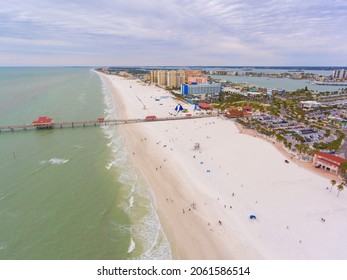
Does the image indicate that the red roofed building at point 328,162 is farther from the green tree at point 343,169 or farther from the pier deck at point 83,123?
the pier deck at point 83,123

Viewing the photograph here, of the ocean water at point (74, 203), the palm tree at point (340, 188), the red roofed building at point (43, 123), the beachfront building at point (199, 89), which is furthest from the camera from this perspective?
the beachfront building at point (199, 89)

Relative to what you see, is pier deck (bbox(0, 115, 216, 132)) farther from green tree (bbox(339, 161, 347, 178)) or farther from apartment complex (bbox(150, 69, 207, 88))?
apartment complex (bbox(150, 69, 207, 88))

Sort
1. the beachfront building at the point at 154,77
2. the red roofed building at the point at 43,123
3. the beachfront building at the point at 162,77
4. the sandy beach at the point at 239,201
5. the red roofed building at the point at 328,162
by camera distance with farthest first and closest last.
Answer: the beachfront building at the point at 154,77, the beachfront building at the point at 162,77, the red roofed building at the point at 43,123, the red roofed building at the point at 328,162, the sandy beach at the point at 239,201

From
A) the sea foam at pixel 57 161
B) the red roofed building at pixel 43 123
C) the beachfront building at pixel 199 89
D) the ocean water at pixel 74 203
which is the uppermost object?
the beachfront building at pixel 199 89

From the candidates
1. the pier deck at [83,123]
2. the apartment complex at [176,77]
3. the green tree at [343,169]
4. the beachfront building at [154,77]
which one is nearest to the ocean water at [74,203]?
the pier deck at [83,123]

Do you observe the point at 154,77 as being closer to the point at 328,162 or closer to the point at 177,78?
the point at 177,78

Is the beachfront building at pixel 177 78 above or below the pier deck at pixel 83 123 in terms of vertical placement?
above

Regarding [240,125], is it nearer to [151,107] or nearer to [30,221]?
[151,107]
